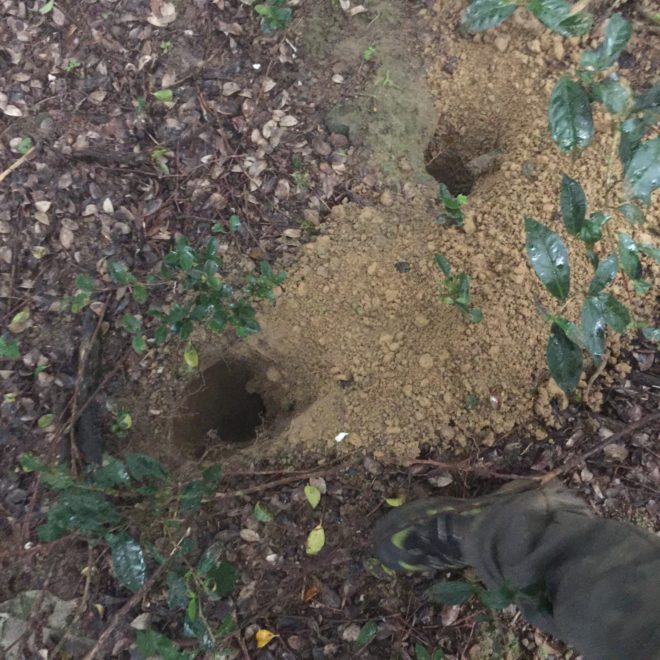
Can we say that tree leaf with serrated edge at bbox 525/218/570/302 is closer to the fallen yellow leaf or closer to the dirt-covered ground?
the dirt-covered ground

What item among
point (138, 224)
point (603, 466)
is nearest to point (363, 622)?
point (603, 466)


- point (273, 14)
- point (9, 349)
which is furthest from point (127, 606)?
point (273, 14)

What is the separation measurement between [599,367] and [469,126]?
96 cm

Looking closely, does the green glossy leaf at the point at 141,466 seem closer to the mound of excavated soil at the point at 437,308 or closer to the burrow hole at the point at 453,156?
the mound of excavated soil at the point at 437,308

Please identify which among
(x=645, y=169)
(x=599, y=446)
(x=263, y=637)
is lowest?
(x=263, y=637)

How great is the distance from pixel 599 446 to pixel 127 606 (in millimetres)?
1504

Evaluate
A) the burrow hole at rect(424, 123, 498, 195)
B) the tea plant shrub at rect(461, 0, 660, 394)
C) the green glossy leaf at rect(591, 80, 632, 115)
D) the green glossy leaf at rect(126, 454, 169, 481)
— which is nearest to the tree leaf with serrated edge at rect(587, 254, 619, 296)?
the tea plant shrub at rect(461, 0, 660, 394)

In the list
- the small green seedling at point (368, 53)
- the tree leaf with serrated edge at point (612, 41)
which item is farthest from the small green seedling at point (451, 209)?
the small green seedling at point (368, 53)

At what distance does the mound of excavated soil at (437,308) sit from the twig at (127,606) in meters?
0.48

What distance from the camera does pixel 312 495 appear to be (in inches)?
73.4

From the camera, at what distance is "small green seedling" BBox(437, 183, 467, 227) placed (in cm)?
179

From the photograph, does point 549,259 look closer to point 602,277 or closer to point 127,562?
point 602,277

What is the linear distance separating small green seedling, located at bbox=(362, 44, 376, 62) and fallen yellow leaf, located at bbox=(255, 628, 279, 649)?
1.96m

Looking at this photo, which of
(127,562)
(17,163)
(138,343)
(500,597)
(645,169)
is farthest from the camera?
(17,163)
